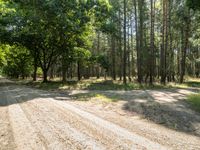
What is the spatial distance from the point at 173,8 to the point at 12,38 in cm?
2198

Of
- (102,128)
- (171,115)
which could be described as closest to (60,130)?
(102,128)

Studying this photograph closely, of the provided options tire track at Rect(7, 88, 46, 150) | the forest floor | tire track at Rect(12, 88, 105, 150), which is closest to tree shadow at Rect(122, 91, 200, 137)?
the forest floor

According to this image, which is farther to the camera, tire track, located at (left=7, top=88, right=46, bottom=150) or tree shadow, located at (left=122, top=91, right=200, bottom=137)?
tree shadow, located at (left=122, top=91, right=200, bottom=137)

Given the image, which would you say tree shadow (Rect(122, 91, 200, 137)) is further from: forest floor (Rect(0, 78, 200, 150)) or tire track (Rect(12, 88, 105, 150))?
tire track (Rect(12, 88, 105, 150))

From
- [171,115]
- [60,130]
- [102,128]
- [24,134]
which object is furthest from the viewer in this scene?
[171,115]

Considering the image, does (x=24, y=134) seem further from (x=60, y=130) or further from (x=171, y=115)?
(x=171, y=115)

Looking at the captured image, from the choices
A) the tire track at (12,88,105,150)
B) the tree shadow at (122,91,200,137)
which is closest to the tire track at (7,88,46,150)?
the tire track at (12,88,105,150)

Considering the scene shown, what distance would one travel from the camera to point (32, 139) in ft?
27.1

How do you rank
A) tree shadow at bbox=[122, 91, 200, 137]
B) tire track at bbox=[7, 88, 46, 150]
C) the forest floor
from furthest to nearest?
tree shadow at bbox=[122, 91, 200, 137] < the forest floor < tire track at bbox=[7, 88, 46, 150]

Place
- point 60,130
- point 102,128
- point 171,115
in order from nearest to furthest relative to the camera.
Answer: point 60,130 → point 102,128 → point 171,115

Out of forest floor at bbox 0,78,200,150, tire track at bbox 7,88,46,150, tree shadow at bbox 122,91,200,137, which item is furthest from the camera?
tree shadow at bbox 122,91,200,137

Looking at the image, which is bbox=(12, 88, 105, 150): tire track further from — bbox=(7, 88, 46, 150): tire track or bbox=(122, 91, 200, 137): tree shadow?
bbox=(122, 91, 200, 137): tree shadow

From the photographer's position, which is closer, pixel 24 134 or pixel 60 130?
pixel 24 134

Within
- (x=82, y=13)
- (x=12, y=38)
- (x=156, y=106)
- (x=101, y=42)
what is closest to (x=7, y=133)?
(x=156, y=106)
